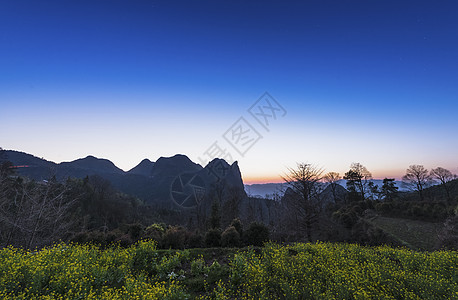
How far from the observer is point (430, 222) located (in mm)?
26906

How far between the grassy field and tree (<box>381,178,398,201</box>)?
16479mm

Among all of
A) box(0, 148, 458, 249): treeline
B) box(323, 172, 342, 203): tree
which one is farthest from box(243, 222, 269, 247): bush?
box(323, 172, 342, 203): tree

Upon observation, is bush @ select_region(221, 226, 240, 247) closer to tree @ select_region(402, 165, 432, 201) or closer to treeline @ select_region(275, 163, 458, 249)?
treeline @ select_region(275, 163, 458, 249)

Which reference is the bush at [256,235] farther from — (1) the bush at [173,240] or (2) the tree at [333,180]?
(2) the tree at [333,180]

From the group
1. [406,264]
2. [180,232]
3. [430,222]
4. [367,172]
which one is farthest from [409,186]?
[180,232]

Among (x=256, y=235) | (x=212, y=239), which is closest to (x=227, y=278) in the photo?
(x=212, y=239)

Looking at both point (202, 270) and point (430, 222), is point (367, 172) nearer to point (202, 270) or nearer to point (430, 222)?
point (430, 222)

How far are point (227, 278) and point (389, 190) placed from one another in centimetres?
5247

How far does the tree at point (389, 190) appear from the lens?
147ft

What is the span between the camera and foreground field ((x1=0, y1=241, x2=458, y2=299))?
5.77 meters

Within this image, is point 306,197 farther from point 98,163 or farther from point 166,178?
point 98,163

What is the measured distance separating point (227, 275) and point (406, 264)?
7.52m

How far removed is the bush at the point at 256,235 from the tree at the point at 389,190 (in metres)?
46.0

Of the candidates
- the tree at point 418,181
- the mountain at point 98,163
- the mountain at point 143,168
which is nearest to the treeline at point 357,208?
the tree at point 418,181
